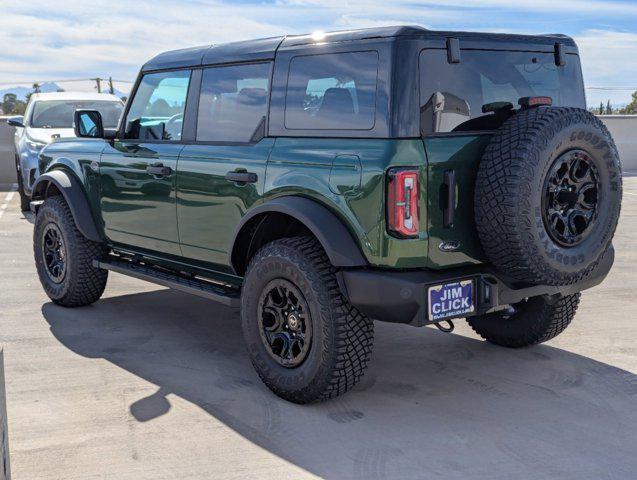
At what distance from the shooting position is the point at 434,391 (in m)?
4.60

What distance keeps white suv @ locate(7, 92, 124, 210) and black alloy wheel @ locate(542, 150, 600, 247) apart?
8233 millimetres

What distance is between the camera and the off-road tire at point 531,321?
5.11 meters

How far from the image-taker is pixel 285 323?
443 cm

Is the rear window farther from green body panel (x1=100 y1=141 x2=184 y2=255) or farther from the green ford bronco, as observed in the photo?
green body panel (x1=100 y1=141 x2=184 y2=255)

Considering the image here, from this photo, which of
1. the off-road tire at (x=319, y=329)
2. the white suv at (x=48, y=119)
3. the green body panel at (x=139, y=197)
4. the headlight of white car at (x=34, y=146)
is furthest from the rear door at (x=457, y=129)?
the white suv at (x=48, y=119)

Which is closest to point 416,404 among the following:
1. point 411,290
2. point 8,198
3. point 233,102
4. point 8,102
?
point 411,290

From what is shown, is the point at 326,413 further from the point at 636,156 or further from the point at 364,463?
the point at 636,156

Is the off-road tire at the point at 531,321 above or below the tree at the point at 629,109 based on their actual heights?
below

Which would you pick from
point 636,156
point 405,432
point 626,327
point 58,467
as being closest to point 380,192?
point 405,432

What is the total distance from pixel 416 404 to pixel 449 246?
923mm

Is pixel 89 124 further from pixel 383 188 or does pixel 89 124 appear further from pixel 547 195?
pixel 547 195

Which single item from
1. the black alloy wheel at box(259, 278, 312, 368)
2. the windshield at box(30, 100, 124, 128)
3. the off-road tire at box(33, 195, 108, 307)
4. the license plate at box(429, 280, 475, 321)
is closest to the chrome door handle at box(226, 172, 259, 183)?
the black alloy wheel at box(259, 278, 312, 368)

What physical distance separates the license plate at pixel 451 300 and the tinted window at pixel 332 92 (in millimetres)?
854

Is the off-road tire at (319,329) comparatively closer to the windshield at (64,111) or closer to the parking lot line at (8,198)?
the windshield at (64,111)
